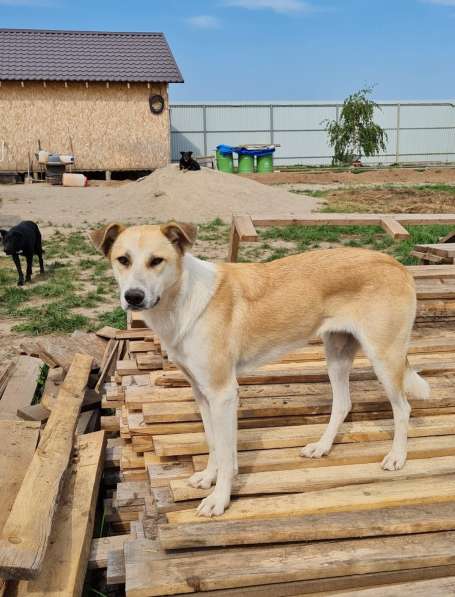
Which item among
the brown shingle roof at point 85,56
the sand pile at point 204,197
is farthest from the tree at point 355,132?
the sand pile at point 204,197

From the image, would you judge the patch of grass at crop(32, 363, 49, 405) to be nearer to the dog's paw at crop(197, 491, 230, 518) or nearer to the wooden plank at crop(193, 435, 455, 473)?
the wooden plank at crop(193, 435, 455, 473)

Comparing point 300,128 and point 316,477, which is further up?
point 300,128

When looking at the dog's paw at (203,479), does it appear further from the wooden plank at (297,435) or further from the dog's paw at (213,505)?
the wooden plank at (297,435)

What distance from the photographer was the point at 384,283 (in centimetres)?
328

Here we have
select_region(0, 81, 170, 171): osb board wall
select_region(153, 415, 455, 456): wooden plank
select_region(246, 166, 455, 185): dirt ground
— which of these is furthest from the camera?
select_region(246, 166, 455, 185): dirt ground

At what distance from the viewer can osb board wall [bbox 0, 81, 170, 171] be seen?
→ 24750 millimetres

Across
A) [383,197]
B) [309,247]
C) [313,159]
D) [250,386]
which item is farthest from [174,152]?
[250,386]

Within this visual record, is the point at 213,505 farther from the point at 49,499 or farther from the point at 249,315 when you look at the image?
the point at 249,315

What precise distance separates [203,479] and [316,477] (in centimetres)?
62

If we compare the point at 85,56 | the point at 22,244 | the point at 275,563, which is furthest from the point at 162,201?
the point at 275,563

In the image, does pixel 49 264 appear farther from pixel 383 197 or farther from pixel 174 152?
pixel 174 152

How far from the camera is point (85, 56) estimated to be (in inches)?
1043

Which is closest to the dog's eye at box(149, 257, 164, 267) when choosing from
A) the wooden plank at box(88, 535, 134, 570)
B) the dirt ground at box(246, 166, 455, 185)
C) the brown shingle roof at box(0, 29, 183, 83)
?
the wooden plank at box(88, 535, 134, 570)

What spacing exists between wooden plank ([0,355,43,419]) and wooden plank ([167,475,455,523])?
264cm
